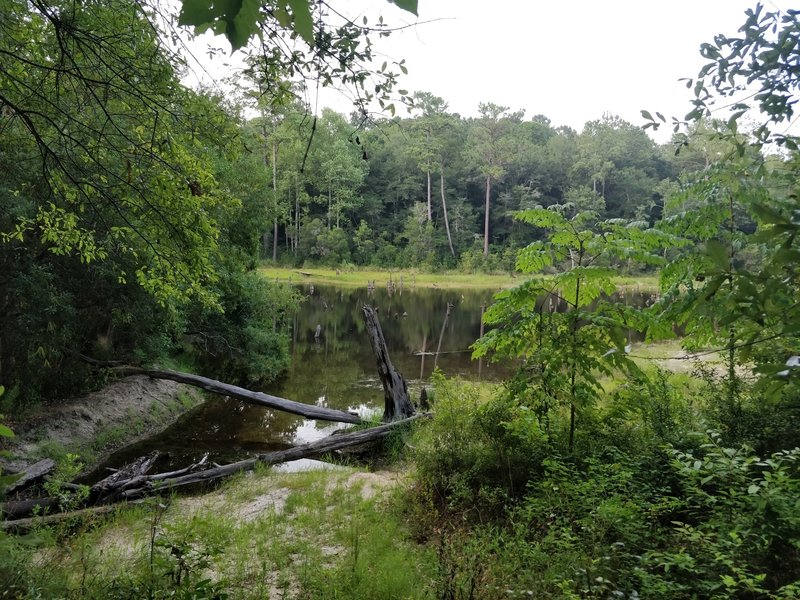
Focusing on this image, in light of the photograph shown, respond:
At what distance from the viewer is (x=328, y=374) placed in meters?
17.2

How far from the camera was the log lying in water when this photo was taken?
20.9 ft

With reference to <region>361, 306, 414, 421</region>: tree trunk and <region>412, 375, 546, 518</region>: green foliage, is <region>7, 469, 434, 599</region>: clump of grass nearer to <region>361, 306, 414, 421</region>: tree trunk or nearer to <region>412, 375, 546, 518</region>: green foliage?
<region>412, 375, 546, 518</region>: green foliage

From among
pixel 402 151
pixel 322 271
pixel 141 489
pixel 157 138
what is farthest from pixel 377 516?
pixel 402 151

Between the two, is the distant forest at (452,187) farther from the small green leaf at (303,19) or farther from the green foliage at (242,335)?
the small green leaf at (303,19)

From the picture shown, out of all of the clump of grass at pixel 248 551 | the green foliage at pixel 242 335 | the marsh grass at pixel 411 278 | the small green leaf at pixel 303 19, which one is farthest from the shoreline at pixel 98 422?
the marsh grass at pixel 411 278

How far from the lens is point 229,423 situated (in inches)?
491

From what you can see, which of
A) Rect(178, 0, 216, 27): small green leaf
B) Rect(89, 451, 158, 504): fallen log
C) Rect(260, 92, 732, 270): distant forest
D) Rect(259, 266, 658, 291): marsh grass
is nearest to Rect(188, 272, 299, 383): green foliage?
Rect(89, 451, 158, 504): fallen log

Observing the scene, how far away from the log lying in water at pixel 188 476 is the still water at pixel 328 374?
147 cm

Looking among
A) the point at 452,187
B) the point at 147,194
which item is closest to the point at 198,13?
the point at 147,194

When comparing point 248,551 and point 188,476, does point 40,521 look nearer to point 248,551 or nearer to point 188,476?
point 248,551

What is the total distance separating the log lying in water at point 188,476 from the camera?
6.37m

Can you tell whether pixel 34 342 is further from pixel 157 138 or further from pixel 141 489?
pixel 157 138

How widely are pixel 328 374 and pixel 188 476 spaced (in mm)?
9080

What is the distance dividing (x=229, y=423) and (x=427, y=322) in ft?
55.6
